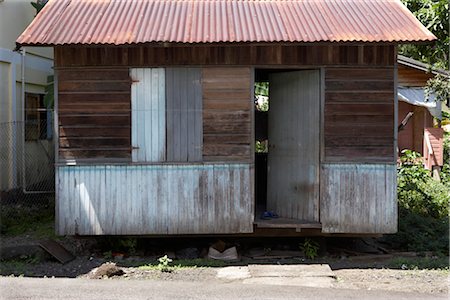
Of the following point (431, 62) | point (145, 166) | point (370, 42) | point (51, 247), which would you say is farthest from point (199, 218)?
point (431, 62)

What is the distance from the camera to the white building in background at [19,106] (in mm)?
12211

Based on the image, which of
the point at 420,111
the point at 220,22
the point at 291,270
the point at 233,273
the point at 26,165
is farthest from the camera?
→ the point at 420,111

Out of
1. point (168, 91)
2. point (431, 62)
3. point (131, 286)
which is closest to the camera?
point (131, 286)

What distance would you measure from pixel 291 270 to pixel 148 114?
3201 millimetres

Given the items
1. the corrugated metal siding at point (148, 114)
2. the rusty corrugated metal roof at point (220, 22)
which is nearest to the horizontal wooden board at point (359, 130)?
the rusty corrugated metal roof at point (220, 22)

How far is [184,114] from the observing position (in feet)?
27.8

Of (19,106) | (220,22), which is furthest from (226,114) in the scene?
(19,106)

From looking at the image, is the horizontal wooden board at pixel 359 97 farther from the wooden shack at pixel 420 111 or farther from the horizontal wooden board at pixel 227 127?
the wooden shack at pixel 420 111

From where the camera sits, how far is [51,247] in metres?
8.75

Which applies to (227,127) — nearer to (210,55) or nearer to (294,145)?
(210,55)

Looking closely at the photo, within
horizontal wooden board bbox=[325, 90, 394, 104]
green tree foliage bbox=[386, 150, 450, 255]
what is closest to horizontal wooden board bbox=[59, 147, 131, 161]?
horizontal wooden board bbox=[325, 90, 394, 104]

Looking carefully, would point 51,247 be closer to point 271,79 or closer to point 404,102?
point 271,79

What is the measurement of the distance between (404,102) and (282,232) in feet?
33.4

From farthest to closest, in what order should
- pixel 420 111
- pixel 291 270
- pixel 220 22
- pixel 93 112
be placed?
pixel 420 111
pixel 220 22
pixel 93 112
pixel 291 270
